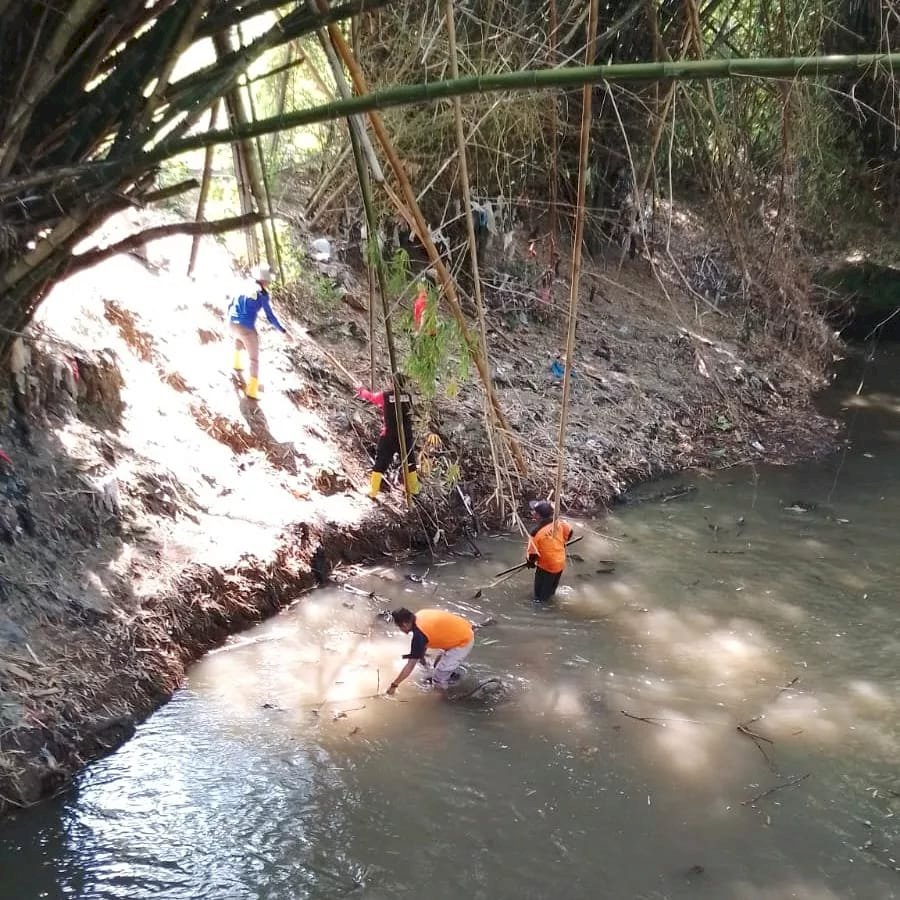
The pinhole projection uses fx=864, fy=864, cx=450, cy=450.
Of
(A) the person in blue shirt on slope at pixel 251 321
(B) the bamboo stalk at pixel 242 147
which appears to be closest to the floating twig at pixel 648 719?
(B) the bamboo stalk at pixel 242 147

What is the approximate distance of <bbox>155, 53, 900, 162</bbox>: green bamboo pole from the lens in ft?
7.55

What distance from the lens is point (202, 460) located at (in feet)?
19.2

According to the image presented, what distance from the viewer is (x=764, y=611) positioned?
5.83 m

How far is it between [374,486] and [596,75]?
4.34 metres

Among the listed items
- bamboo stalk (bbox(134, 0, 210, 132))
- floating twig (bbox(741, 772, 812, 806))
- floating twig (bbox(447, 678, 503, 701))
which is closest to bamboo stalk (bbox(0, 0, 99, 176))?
bamboo stalk (bbox(134, 0, 210, 132))

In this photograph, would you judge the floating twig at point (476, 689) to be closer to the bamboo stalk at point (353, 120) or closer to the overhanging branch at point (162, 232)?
the overhanging branch at point (162, 232)

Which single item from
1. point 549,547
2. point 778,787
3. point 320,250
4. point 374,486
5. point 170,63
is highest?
→ point 170,63

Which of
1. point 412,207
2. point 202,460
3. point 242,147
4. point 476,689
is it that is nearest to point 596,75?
point 412,207

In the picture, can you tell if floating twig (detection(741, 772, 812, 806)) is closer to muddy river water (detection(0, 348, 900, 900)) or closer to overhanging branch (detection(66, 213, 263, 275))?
muddy river water (detection(0, 348, 900, 900))

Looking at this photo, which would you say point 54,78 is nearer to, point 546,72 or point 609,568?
point 546,72

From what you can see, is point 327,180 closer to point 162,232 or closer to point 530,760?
point 162,232

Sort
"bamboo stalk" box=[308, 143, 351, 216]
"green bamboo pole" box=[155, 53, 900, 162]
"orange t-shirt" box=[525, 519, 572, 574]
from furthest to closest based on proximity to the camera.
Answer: "bamboo stalk" box=[308, 143, 351, 216] → "orange t-shirt" box=[525, 519, 572, 574] → "green bamboo pole" box=[155, 53, 900, 162]

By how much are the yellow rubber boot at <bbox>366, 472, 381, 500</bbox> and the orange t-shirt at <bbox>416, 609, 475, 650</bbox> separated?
5.86ft

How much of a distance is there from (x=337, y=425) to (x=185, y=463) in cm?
159
